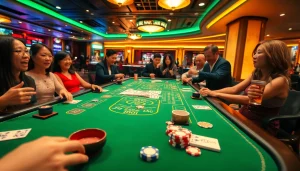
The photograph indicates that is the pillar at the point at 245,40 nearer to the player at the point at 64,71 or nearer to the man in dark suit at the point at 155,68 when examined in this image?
the man in dark suit at the point at 155,68

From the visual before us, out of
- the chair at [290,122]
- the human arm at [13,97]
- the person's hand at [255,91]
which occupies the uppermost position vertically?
the person's hand at [255,91]

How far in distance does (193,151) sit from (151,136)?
0.28 metres

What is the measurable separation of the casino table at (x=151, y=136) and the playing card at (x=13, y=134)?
1.3 inches

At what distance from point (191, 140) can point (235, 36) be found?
632cm

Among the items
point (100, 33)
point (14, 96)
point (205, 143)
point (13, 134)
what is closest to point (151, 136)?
point (205, 143)

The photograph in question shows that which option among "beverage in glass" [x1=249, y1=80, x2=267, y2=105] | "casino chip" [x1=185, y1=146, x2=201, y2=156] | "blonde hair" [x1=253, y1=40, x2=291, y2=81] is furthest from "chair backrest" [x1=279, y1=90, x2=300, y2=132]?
"casino chip" [x1=185, y1=146, x2=201, y2=156]

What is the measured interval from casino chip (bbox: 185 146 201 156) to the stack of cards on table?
40 millimetres

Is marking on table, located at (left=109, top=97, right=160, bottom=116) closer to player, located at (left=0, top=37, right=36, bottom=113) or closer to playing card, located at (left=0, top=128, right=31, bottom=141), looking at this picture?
playing card, located at (left=0, top=128, right=31, bottom=141)

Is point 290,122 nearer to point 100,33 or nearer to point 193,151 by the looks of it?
point 193,151

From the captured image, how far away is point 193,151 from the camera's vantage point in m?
0.83

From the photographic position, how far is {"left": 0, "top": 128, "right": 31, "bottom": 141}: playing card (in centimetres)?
90

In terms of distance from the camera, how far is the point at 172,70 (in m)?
5.06

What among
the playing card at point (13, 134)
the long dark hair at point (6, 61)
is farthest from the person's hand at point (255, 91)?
the long dark hair at point (6, 61)

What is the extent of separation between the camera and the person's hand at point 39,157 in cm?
46
